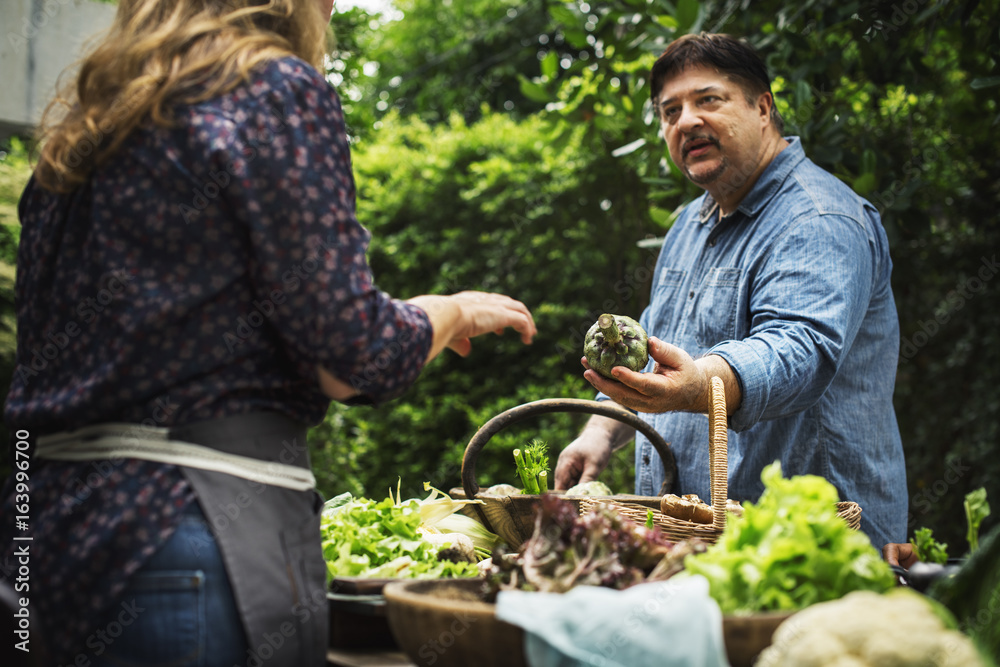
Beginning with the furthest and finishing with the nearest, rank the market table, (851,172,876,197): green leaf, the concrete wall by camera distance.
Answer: the concrete wall
(851,172,876,197): green leaf
the market table

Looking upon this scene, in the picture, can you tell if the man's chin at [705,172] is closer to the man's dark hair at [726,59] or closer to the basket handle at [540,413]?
the man's dark hair at [726,59]

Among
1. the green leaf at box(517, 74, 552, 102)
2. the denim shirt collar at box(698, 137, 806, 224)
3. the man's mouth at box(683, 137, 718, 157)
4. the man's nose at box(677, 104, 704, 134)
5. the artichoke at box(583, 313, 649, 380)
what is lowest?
the artichoke at box(583, 313, 649, 380)

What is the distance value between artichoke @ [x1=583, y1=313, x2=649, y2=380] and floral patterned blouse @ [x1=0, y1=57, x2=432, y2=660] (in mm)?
993

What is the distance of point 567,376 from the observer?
6.81m

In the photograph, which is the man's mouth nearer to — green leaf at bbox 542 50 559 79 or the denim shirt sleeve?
the denim shirt sleeve

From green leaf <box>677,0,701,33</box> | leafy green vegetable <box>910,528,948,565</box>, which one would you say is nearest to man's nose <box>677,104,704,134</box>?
green leaf <box>677,0,701,33</box>

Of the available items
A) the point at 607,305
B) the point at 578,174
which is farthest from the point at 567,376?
the point at 578,174

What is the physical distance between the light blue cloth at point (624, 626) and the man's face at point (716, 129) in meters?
2.00

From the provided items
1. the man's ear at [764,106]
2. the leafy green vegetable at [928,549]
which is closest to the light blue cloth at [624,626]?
the leafy green vegetable at [928,549]

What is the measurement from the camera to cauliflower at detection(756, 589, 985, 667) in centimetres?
100

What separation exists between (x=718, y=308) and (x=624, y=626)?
68.7 inches

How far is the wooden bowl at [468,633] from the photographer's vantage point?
47.3 inches

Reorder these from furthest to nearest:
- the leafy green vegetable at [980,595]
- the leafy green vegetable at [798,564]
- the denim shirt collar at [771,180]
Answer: the denim shirt collar at [771,180], the leafy green vegetable at [798,564], the leafy green vegetable at [980,595]

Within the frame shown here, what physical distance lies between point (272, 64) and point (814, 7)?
126 inches
